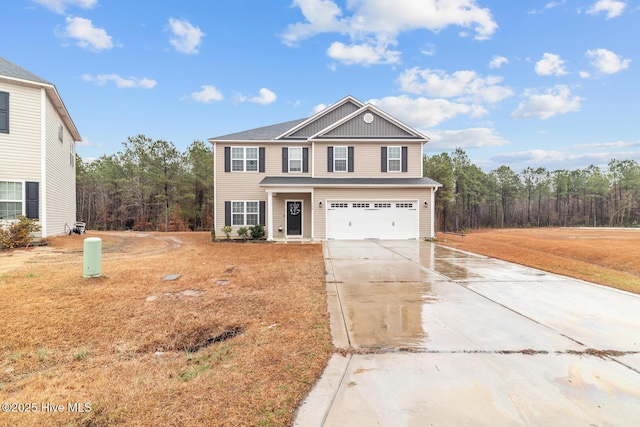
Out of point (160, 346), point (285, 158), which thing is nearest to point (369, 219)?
point (285, 158)

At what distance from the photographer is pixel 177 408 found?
7.88 feet

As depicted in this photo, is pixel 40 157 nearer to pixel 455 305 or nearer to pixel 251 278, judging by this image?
pixel 251 278

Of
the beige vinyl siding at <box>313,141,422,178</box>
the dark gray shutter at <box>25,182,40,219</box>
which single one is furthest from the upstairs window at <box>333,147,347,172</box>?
the dark gray shutter at <box>25,182,40,219</box>

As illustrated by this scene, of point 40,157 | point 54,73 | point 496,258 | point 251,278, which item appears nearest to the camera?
point 251,278

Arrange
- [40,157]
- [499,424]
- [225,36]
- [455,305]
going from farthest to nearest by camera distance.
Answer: [225,36] → [40,157] → [455,305] → [499,424]

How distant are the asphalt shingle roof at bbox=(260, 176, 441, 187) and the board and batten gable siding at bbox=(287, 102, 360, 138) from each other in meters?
2.63

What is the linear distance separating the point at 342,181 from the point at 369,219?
2597mm

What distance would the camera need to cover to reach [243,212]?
692 inches

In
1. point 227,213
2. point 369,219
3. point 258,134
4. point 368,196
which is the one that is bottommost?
point 369,219

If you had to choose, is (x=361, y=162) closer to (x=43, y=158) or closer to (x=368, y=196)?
(x=368, y=196)

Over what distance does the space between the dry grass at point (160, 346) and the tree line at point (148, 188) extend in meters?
26.1

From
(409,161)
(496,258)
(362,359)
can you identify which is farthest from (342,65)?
(362,359)

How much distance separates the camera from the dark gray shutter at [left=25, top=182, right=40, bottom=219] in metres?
12.5

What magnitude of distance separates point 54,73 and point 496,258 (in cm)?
2886
